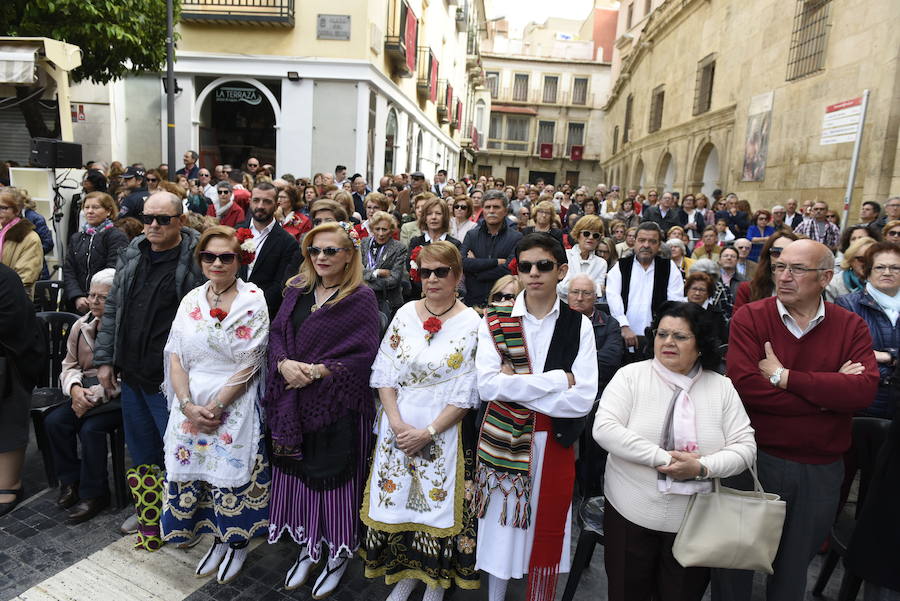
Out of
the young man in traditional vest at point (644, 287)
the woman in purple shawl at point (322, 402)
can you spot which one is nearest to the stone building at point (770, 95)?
the young man in traditional vest at point (644, 287)

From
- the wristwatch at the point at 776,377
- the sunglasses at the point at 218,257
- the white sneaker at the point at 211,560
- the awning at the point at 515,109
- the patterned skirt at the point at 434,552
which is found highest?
the awning at the point at 515,109

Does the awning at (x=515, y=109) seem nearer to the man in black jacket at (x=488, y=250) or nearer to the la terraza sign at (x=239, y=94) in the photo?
the la terraza sign at (x=239, y=94)

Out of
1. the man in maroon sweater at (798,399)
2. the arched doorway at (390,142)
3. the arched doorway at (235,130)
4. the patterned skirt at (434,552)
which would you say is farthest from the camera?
the arched doorway at (390,142)

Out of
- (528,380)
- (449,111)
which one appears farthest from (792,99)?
(449,111)

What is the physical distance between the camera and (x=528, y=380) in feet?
8.85

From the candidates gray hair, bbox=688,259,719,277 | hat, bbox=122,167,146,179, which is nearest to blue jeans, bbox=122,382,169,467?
gray hair, bbox=688,259,719,277

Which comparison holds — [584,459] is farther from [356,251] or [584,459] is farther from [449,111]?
[449,111]

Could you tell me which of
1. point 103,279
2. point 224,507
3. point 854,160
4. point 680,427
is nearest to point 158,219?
point 103,279

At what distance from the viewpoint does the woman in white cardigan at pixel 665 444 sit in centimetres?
250

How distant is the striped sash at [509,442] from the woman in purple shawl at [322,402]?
29.0 inches

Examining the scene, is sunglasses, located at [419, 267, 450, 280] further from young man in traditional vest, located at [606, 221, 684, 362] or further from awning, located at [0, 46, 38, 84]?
awning, located at [0, 46, 38, 84]

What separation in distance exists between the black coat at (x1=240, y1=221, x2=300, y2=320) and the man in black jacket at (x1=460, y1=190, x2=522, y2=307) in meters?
1.67

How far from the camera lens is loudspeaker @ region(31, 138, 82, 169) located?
23.8ft

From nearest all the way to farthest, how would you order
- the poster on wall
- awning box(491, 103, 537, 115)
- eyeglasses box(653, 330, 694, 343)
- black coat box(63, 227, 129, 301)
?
eyeglasses box(653, 330, 694, 343)
black coat box(63, 227, 129, 301)
the poster on wall
awning box(491, 103, 537, 115)
